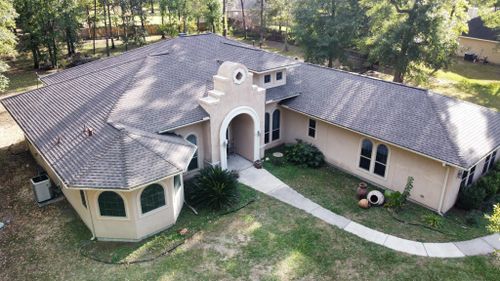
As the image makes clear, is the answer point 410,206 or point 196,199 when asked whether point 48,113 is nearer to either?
point 196,199

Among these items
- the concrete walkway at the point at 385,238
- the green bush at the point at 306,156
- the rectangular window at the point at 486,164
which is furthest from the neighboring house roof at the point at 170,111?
the concrete walkway at the point at 385,238

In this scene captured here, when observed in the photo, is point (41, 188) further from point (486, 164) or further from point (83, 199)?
point (486, 164)

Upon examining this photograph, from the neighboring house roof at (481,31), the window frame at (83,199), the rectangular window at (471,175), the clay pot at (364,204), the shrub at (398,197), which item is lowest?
the clay pot at (364,204)

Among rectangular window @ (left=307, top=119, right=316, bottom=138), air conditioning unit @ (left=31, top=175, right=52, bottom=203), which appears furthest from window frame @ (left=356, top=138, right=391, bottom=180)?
air conditioning unit @ (left=31, top=175, right=52, bottom=203)

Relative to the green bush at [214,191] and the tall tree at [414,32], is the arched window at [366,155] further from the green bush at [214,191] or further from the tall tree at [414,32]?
the tall tree at [414,32]

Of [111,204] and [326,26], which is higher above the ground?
[326,26]

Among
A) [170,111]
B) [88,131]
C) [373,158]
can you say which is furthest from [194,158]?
[373,158]

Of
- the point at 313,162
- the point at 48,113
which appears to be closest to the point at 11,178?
the point at 48,113
